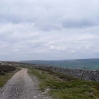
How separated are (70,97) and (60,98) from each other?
786 mm

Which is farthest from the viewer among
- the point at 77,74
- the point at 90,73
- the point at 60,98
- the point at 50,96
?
the point at 77,74

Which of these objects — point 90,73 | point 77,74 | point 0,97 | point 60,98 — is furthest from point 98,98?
point 77,74

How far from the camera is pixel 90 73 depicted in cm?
4628

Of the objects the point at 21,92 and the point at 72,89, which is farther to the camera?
the point at 72,89

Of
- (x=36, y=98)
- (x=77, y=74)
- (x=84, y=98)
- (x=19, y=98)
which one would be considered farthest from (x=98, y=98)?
(x=77, y=74)

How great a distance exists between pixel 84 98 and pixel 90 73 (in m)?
27.6

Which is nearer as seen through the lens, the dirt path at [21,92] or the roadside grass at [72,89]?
the roadside grass at [72,89]

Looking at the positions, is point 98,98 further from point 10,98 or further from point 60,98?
point 10,98

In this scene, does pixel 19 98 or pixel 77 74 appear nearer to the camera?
pixel 19 98

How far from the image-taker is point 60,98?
746 inches

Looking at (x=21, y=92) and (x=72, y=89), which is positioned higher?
(x=72, y=89)

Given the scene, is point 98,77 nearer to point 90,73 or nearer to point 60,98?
point 90,73

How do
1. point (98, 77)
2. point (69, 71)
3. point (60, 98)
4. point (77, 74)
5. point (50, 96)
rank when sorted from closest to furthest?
point (60, 98) → point (50, 96) → point (98, 77) → point (77, 74) → point (69, 71)

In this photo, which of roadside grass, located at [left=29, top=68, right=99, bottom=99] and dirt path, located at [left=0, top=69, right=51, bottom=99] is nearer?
roadside grass, located at [left=29, top=68, right=99, bottom=99]
